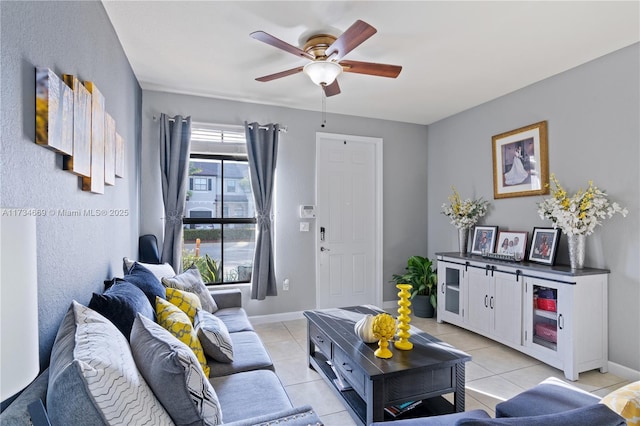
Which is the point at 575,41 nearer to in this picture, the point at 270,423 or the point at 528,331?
the point at 528,331

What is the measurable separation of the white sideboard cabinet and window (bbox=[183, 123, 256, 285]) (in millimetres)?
2562

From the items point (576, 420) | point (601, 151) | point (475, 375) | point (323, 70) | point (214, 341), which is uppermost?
point (323, 70)

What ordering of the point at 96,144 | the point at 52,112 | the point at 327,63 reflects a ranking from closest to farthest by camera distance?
the point at 52,112 → the point at 96,144 → the point at 327,63

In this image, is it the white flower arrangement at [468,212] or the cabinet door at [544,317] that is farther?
the white flower arrangement at [468,212]

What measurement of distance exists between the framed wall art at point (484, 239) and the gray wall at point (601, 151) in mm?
125

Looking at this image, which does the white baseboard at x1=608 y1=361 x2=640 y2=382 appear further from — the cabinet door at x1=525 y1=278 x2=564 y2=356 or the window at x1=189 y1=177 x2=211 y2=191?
the window at x1=189 y1=177 x2=211 y2=191

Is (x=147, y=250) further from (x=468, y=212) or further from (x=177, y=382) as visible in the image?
(x=468, y=212)

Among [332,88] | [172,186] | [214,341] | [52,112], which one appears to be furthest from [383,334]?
[172,186]

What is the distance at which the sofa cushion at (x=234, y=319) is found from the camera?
249 centimetres

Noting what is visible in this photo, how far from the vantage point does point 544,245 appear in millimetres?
3088

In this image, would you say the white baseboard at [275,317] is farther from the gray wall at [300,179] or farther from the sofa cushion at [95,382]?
the sofa cushion at [95,382]

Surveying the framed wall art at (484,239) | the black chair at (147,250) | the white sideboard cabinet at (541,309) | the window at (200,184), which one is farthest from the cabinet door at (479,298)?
the black chair at (147,250)

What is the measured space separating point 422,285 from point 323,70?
9.86 ft

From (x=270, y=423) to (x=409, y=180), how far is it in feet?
13.6
